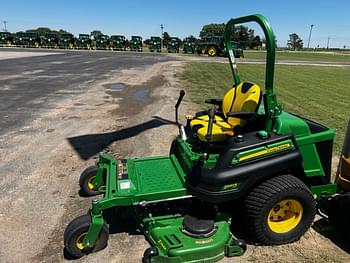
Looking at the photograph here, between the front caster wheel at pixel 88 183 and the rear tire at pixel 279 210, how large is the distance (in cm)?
173

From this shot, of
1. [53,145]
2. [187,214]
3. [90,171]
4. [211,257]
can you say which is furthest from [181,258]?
[53,145]

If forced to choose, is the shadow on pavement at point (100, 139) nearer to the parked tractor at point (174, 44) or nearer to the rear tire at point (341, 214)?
the rear tire at point (341, 214)

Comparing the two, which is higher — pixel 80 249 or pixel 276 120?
pixel 276 120

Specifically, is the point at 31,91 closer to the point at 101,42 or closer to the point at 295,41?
the point at 101,42

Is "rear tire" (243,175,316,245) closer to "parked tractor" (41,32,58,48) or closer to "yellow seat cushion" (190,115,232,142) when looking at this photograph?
"yellow seat cushion" (190,115,232,142)

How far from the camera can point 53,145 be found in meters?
5.55

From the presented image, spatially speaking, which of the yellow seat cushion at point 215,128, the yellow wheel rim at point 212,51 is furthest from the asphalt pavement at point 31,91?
the yellow wheel rim at point 212,51

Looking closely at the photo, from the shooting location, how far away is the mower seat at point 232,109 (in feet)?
11.1

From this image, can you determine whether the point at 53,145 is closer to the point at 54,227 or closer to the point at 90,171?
the point at 90,171

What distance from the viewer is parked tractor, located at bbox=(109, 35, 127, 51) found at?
41750mm

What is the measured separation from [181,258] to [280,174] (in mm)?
1137

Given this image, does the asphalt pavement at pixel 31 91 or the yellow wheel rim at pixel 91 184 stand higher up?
the yellow wheel rim at pixel 91 184

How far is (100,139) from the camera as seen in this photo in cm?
591

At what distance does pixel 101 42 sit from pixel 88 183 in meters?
40.4
